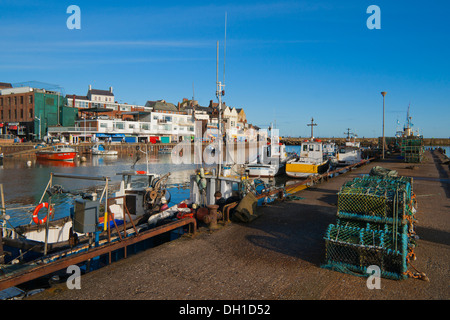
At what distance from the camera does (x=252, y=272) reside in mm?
6352

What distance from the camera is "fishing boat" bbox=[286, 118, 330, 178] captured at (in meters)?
30.0

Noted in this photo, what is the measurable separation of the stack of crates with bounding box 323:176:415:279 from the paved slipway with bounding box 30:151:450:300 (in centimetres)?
31

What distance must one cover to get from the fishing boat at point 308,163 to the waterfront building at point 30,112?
67129mm

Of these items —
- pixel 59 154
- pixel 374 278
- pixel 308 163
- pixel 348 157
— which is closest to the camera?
pixel 374 278

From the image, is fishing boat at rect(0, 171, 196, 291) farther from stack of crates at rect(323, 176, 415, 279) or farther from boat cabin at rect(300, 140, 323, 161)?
boat cabin at rect(300, 140, 323, 161)

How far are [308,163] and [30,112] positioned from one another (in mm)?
71987

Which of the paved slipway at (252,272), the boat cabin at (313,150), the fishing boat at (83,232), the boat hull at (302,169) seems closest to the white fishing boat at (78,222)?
the fishing boat at (83,232)

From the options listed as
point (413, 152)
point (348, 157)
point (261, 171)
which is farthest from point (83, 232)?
point (413, 152)

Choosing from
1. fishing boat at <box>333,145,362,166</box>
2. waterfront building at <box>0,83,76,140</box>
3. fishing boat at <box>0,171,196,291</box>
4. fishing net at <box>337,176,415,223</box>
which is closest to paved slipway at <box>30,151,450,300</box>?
fishing boat at <box>0,171,196,291</box>

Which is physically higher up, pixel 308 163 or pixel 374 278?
pixel 308 163

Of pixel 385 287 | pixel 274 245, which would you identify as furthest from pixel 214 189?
pixel 385 287

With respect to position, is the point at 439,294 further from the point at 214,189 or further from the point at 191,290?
the point at 214,189

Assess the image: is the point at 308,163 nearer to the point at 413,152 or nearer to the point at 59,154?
the point at 413,152
